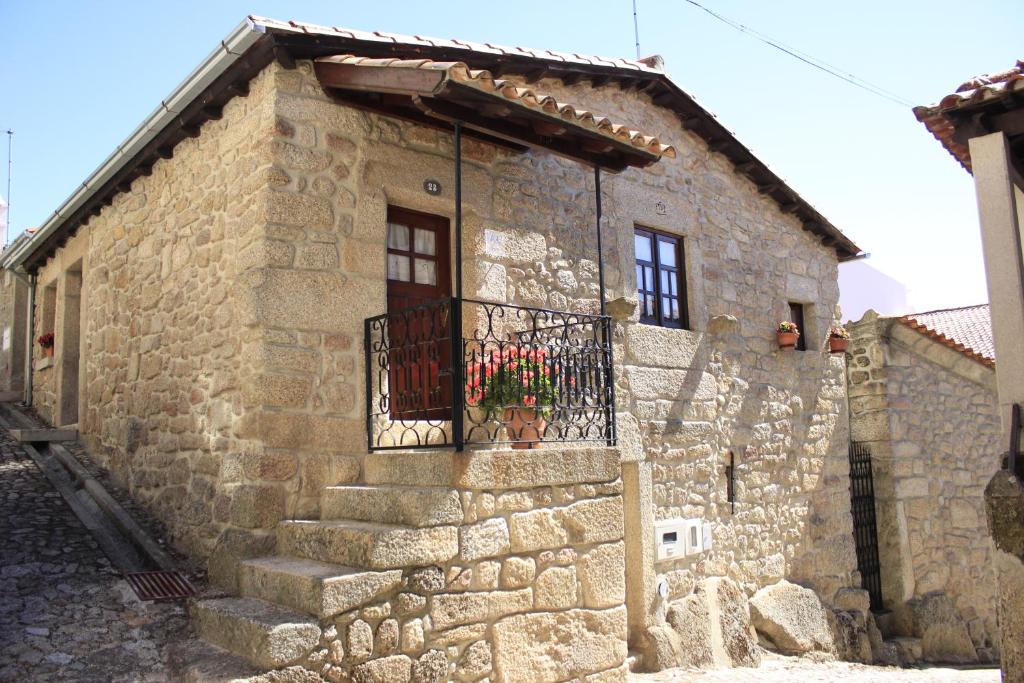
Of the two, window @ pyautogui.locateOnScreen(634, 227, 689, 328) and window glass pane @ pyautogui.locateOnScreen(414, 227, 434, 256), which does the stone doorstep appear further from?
window @ pyautogui.locateOnScreen(634, 227, 689, 328)

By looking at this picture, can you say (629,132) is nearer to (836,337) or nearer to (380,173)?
(380,173)

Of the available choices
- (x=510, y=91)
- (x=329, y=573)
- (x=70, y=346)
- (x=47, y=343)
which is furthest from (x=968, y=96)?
(x=47, y=343)

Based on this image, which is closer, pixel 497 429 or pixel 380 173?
pixel 497 429

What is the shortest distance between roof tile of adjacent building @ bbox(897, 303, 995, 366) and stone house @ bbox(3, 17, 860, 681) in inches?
119

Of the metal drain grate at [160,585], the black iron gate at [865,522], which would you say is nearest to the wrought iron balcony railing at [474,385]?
the metal drain grate at [160,585]

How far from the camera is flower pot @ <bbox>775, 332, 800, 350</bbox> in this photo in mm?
8344

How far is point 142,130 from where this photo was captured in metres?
5.97

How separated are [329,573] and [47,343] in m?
6.35

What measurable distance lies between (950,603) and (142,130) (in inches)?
366

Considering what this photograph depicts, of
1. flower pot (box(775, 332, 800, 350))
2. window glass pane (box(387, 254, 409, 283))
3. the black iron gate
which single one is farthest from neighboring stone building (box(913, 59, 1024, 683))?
the black iron gate

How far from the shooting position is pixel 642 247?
7379 millimetres

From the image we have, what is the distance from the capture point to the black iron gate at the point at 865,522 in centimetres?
928

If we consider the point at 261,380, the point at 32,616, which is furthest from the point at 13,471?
the point at 261,380

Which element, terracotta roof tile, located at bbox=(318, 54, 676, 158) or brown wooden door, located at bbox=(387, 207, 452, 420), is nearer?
terracotta roof tile, located at bbox=(318, 54, 676, 158)
